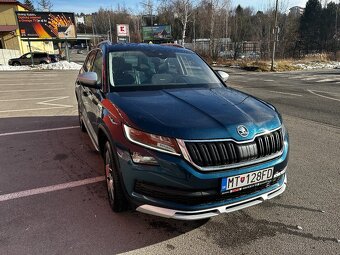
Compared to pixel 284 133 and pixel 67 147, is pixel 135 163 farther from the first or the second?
pixel 67 147

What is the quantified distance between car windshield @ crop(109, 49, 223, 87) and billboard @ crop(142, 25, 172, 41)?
188ft

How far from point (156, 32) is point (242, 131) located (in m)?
59.5

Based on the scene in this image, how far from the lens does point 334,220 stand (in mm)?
3033

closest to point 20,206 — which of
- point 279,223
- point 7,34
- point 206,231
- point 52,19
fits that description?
point 206,231

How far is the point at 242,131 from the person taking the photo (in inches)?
101

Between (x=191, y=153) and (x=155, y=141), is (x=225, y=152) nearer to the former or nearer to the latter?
(x=191, y=153)

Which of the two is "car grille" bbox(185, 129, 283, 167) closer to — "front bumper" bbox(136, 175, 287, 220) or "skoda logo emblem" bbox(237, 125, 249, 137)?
"skoda logo emblem" bbox(237, 125, 249, 137)

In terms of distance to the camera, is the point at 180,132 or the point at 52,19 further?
the point at 52,19

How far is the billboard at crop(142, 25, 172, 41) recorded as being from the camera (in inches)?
2316

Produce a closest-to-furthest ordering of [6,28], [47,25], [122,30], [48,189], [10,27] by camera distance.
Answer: [48,189] → [47,25] → [6,28] → [10,27] → [122,30]

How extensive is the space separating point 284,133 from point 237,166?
2.69 feet

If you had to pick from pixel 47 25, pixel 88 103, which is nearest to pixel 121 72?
pixel 88 103

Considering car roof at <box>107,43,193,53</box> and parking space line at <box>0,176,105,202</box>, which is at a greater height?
car roof at <box>107,43,193,53</box>

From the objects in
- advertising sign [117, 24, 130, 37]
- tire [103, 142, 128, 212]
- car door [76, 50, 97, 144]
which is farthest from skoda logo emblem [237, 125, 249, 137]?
advertising sign [117, 24, 130, 37]
